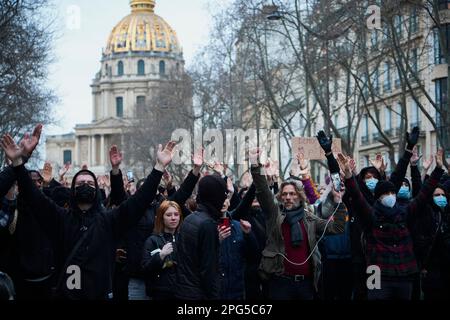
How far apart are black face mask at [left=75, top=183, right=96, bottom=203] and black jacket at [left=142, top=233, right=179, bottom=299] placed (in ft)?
2.84

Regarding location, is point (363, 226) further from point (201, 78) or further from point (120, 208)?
point (201, 78)

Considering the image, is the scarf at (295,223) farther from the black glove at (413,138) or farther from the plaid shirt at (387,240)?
the black glove at (413,138)

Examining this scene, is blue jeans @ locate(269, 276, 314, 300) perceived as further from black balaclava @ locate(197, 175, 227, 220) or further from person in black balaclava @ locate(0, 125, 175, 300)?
person in black balaclava @ locate(0, 125, 175, 300)

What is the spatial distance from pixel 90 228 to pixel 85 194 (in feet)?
0.93

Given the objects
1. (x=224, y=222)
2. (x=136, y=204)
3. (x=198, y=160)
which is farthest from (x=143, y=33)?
(x=136, y=204)

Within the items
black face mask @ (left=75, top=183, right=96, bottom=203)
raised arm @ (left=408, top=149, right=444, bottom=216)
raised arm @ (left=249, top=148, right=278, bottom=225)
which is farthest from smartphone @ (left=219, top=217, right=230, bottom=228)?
raised arm @ (left=408, top=149, right=444, bottom=216)

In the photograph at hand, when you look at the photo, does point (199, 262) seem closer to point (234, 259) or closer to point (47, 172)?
point (234, 259)

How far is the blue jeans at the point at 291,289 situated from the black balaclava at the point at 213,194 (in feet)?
5.70

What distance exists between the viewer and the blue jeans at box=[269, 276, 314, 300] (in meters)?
8.98

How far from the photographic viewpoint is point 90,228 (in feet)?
25.1

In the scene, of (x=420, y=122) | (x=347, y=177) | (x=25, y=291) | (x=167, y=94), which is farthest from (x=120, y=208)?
(x=167, y=94)

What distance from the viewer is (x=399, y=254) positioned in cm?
940

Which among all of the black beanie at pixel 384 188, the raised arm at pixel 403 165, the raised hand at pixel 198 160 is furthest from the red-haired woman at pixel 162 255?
the raised arm at pixel 403 165
